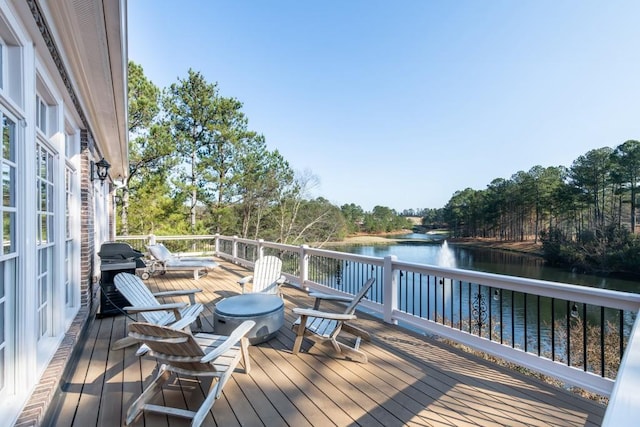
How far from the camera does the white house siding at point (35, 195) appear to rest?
169 cm

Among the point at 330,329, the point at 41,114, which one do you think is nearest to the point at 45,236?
the point at 41,114

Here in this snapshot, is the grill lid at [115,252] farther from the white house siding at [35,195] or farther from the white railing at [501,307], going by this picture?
the white railing at [501,307]

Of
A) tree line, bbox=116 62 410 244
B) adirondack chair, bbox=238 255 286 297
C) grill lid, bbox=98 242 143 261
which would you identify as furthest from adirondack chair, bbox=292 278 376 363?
tree line, bbox=116 62 410 244

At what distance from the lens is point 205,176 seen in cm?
1809

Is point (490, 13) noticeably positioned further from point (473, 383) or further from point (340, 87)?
point (473, 383)

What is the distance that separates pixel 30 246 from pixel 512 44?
583 inches

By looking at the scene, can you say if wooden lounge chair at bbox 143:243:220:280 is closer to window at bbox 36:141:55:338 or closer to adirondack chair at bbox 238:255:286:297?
adirondack chair at bbox 238:255:286:297

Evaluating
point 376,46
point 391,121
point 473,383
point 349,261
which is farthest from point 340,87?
point 473,383

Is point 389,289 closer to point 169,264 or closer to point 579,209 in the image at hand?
point 169,264

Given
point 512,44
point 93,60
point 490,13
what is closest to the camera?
point 93,60

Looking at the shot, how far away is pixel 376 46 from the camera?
14023 millimetres

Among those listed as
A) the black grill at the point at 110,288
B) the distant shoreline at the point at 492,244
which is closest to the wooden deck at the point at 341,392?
the black grill at the point at 110,288

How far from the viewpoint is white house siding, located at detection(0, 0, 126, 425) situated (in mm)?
1687

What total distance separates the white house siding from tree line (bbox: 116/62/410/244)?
13.1m
